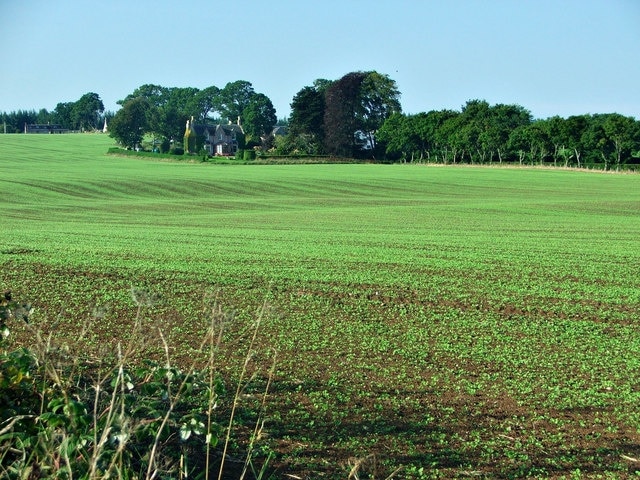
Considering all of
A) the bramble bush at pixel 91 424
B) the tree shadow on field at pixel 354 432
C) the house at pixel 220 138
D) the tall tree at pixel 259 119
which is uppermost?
the tall tree at pixel 259 119

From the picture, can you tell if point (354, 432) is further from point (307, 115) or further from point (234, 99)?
point (234, 99)

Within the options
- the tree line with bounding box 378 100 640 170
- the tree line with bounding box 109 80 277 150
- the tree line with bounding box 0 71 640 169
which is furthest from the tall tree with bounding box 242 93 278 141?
the tree line with bounding box 378 100 640 170

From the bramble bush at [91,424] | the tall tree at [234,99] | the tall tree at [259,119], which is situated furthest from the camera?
the tall tree at [234,99]

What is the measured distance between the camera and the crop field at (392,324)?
603 cm

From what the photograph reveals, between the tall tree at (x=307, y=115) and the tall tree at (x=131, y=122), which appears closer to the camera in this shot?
the tall tree at (x=131, y=122)

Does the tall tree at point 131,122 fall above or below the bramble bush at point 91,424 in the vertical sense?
above

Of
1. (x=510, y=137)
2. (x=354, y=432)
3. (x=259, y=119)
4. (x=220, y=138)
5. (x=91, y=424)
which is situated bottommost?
(x=354, y=432)

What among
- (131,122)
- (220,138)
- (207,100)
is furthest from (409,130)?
(207,100)

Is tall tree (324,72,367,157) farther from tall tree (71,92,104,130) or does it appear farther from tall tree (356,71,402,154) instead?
tall tree (71,92,104,130)

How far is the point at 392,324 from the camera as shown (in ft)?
34.2

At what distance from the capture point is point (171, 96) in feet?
579

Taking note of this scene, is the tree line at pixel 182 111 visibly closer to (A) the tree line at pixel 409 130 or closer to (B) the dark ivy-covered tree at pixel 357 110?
(A) the tree line at pixel 409 130

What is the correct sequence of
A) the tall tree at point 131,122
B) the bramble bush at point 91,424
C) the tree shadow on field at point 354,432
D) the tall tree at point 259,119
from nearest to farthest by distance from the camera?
1. the bramble bush at point 91,424
2. the tree shadow on field at point 354,432
3. the tall tree at point 131,122
4. the tall tree at point 259,119

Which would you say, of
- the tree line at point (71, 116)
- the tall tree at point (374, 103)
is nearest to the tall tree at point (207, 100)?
the tree line at point (71, 116)
